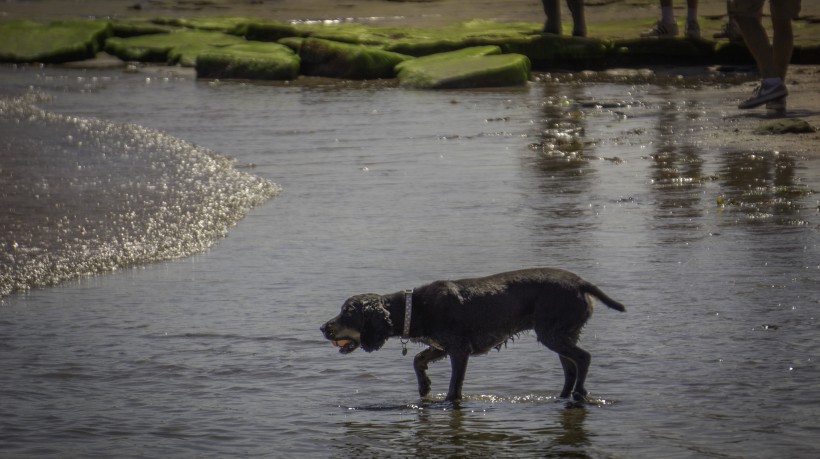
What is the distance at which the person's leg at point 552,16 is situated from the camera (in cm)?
1891

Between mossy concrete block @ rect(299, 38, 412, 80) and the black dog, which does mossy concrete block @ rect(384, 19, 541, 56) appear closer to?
mossy concrete block @ rect(299, 38, 412, 80)

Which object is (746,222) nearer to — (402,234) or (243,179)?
(402,234)

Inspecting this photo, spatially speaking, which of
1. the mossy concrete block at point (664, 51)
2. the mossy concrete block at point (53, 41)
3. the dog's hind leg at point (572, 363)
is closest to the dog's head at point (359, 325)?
the dog's hind leg at point (572, 363)

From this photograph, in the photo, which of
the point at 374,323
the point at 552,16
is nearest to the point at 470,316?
the point at 374,323

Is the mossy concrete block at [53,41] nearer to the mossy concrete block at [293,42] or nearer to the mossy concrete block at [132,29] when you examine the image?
the mossy concrete block at [132,29]

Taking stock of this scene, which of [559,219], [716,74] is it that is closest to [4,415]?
[559,219]

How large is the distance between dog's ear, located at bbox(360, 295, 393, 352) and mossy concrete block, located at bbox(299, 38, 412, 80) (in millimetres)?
12469

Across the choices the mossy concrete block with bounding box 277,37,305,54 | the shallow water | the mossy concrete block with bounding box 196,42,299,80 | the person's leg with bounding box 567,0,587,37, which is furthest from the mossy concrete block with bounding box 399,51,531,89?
the shallow water

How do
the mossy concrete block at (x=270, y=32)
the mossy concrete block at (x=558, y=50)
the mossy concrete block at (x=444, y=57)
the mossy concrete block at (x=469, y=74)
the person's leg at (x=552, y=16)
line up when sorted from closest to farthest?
the mossy concrete block at (x=469, y=74) < the mossy concrete block at (x=444, y=57) < the mossy concrete block at (x=558, y=50) < the person's leg at (x=552, y=16) < the mossy concrete block at (x=270, y=32)

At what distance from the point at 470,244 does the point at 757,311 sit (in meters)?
2.15

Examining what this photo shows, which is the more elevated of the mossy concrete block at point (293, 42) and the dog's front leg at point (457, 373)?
the mossy concrete block at point (293, 42)

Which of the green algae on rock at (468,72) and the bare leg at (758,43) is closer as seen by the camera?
the bare leg at (758,43)

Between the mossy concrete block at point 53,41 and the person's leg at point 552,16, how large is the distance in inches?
280

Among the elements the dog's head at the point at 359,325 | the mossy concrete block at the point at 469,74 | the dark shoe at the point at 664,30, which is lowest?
the dog's head at the point at 359,325
